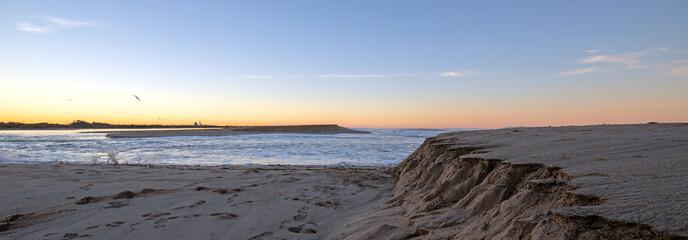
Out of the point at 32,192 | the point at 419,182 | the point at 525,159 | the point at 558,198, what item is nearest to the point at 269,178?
the point at 419,182

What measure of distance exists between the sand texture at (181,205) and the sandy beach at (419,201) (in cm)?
1

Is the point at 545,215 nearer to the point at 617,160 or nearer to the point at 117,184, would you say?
the point at 617,160

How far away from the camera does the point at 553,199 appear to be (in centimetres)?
181

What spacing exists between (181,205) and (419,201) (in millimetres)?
2472

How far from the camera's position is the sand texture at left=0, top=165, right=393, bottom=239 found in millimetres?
2885

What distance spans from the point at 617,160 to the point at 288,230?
2451mm

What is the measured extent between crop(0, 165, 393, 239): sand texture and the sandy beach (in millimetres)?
13

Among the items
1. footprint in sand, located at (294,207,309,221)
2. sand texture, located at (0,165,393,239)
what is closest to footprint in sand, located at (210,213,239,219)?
sand texture, located at (0,165,393,239)

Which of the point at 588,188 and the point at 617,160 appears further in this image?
the point at 617,160

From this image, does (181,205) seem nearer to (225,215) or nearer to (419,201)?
(225,215)

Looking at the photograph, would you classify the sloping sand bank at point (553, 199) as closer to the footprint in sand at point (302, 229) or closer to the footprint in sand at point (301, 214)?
the footprint in sand at point (302, 229)

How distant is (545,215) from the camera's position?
1.61 m

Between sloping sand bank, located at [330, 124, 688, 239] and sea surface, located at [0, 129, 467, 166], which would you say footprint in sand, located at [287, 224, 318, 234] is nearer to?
sloping sand bank, located at [330, 124, 688, 239]

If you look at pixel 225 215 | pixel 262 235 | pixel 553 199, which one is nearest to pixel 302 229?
pixel 262 235
